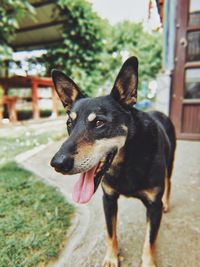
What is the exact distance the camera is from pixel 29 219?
2.21m

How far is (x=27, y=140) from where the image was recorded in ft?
17.9

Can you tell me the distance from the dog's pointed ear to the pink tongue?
51 cm

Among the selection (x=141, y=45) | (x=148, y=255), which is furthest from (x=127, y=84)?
(x=141, y=45)

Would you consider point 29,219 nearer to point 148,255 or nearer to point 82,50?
point 148,255

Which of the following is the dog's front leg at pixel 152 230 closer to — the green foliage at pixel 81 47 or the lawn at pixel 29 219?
the lawn at pixel 29 219

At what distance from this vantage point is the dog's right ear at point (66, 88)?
176 centimetres

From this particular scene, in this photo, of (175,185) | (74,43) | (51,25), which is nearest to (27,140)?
(175,185)

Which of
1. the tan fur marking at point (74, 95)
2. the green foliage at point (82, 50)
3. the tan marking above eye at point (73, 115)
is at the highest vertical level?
the green foliage at point (82, 50)

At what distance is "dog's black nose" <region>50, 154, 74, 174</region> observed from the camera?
1.29 m

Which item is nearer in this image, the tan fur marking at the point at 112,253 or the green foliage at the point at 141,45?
the tan fur marking at the point at 112,253

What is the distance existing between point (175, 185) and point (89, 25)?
27.7ft

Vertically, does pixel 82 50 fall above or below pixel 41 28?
below

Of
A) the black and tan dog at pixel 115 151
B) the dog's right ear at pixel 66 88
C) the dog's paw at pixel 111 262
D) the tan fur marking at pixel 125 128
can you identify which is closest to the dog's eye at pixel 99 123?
the black and tan dog at pixel 115 151

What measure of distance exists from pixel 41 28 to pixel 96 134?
10981mm
